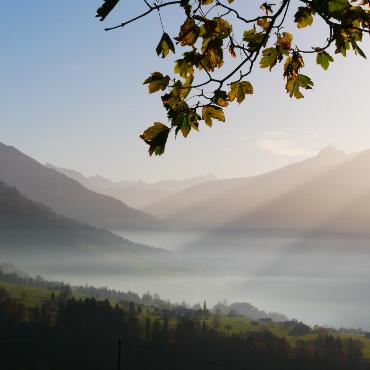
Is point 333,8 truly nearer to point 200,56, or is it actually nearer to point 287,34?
point 287,34

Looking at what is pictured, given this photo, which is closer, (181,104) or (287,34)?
(181,104)

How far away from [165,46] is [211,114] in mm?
849

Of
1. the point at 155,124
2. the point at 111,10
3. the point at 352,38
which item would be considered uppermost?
the point at 352,38

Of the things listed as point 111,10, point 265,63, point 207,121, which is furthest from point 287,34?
point 111,10

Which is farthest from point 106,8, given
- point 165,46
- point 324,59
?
point 324,59

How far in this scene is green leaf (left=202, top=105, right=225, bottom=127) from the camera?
16.6 ft

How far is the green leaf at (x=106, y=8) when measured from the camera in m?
3.71

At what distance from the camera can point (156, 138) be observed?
181 inches

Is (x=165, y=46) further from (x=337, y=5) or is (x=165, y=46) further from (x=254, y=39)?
(x=337, y=5)

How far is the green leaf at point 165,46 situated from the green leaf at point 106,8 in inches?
30.8

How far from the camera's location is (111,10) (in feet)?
12.3

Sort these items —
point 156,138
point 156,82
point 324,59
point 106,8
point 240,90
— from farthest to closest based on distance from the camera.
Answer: point 240,90
point 324,59
point 156,82
point 156,138
point 106,8

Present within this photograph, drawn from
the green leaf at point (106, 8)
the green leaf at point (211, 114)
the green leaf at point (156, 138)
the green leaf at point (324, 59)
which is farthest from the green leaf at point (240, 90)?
the green leaf at point (106, 8)

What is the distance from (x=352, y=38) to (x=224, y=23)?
3.95 ft
